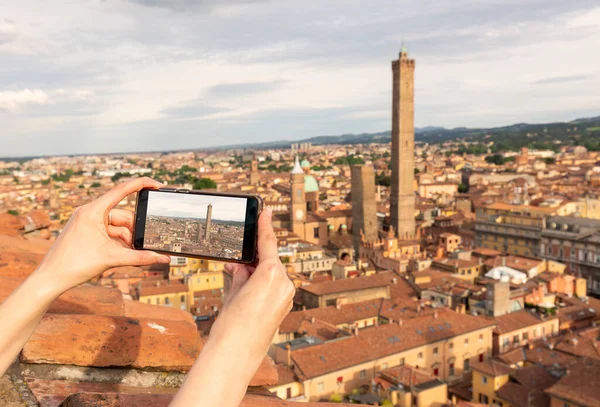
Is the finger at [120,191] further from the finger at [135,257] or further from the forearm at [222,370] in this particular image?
the forearm at [222,370]

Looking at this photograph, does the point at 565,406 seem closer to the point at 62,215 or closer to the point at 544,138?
the point at 62,215

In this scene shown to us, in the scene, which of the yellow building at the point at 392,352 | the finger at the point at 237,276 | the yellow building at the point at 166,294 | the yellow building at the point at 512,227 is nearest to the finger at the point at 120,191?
the finger at the point at 237,276

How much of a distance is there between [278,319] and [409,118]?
43.1 m

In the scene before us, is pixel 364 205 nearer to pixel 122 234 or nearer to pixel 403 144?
pixel 403 144

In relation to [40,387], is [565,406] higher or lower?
lower

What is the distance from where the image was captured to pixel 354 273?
26172 millimetres

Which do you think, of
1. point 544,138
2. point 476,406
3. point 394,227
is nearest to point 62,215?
point 394,227

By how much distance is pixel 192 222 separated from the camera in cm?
171

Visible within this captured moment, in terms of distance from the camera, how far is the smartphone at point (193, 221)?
5.09 ft

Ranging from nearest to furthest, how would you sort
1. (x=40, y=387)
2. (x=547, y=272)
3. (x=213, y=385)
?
1. (x=213, y=385)
2. (x=40, y=387)
3. (x=547, y=272)

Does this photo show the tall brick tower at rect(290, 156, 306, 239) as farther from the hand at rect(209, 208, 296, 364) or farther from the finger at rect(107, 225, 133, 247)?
the hand at rect(209, 208, 296, 364)

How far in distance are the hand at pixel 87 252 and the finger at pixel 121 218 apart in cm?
17

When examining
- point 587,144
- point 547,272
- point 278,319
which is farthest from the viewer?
point 587,144

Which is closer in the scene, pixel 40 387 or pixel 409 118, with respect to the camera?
pixel 40 387
